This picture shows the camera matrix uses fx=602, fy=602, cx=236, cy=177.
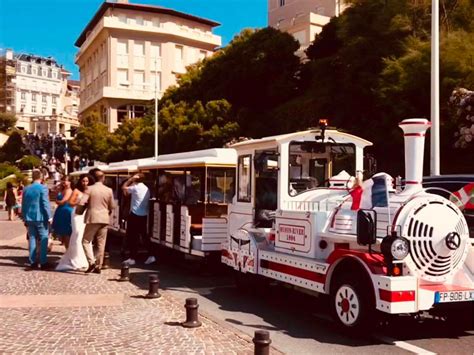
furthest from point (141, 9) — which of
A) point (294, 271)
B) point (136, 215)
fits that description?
point (294, 271)

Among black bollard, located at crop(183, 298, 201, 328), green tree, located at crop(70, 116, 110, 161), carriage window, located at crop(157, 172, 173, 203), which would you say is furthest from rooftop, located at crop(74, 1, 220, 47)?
black bollard, located at crop(183, 298, 201, 328)

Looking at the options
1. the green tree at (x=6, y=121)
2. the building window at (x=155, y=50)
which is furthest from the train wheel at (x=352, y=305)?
the green tree at (x=6, y=121)

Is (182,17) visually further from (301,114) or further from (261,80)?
(301,114)

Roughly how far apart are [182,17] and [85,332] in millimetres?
72279

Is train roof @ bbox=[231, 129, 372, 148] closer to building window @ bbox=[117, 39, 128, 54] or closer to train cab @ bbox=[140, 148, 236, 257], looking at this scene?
train cab @ bbox=[140, 148, 236, 257]

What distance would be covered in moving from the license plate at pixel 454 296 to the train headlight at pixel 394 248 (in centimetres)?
60

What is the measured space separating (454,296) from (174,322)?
328 centimetres

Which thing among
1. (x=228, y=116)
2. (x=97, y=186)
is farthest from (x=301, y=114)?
(x=97, y=186)

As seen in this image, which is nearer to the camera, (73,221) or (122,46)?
(73,221)

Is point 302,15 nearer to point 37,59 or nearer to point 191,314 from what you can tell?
point 191,314

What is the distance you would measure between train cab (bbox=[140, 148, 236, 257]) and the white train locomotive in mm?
1607

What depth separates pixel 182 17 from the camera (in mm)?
75625

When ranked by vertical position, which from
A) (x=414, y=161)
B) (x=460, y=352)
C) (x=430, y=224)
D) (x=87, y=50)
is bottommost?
(x=460, y=352)

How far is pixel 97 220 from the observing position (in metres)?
10.9
